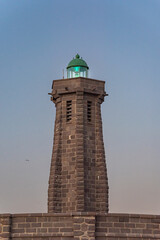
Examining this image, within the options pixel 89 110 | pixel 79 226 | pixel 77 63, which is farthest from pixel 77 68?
pixel 79 226

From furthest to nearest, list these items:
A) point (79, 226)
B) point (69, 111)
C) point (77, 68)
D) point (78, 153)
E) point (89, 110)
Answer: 1. point (77, 68)
2. point (89, 110)
3. point (69, 111)
4. point (78, 153)
5. point (79, 226)

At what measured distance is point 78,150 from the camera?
1300 inches

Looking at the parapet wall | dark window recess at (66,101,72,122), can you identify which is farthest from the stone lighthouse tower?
the parapet wall

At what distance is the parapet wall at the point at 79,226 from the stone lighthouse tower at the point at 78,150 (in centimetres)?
739

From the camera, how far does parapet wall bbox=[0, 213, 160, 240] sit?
945 inches

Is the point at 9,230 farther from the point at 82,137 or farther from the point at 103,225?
the point at 82,137

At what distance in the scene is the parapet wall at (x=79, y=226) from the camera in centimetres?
2400

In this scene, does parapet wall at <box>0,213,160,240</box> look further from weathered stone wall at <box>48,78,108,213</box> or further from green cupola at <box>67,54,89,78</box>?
green cupola at <box>67,54,89,78</box>

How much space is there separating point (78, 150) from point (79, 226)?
9485 mm

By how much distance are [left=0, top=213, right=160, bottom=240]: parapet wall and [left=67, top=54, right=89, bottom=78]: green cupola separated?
13753 mm

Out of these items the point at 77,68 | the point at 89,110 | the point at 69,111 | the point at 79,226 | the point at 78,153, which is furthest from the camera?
the point at 77,68

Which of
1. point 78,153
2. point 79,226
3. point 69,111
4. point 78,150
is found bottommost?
point 79,226

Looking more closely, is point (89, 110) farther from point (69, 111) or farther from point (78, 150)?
point (78, 150)

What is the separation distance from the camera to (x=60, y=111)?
3444cm
